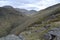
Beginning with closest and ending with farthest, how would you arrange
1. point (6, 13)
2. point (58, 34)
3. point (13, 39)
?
point (58, 34)
point (13, 39)
point (6, 13)

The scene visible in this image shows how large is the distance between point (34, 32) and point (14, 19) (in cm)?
6998

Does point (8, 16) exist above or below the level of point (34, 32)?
above

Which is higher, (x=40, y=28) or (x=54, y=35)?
(x=40, y=28)

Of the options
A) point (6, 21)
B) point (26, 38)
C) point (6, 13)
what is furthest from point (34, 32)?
point (6, 13)

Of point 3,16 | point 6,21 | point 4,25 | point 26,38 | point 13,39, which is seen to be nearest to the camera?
point 26,38

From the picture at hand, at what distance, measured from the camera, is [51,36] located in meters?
31.6

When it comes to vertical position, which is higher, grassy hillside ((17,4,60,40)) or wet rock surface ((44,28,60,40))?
grassy hillside ((17,4,60,40))

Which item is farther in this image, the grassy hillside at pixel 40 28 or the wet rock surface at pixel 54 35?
the grassy hillside at pixel 40 28

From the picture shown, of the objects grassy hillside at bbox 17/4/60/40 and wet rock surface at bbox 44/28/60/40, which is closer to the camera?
wet rock surface at bbox 44/28/60/40

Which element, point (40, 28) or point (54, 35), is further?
point (40, 28)

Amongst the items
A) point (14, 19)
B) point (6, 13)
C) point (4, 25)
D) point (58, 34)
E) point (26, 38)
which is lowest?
point (58, 34)

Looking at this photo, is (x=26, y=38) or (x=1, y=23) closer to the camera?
(x=26, y=38)

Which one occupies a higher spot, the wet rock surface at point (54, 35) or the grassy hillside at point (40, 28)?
the grassy hillside at point (40, 28)

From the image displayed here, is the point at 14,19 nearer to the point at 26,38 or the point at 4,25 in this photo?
the point at 4,25
